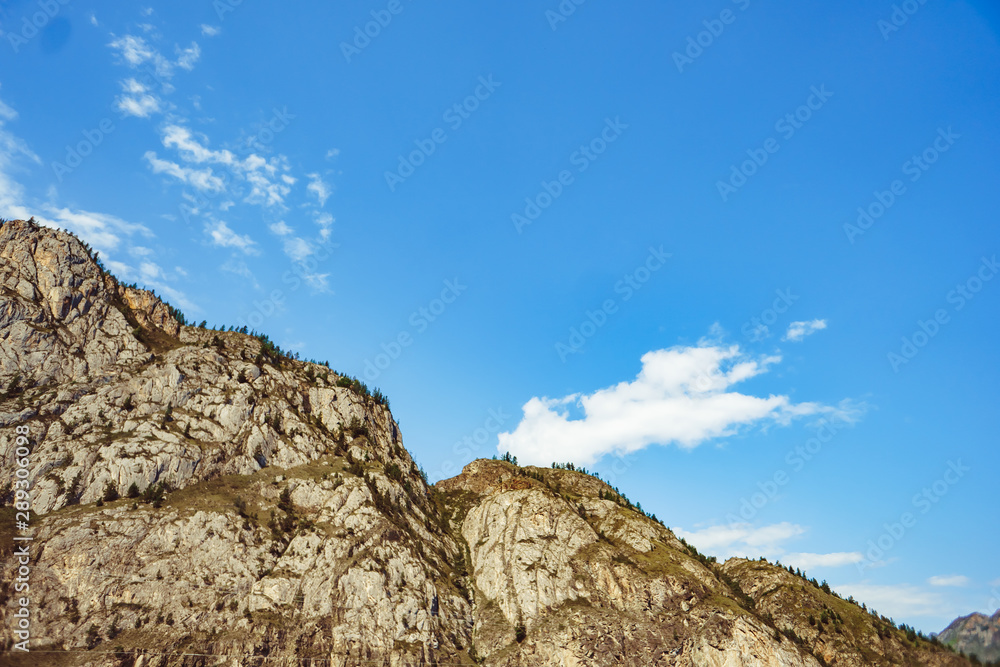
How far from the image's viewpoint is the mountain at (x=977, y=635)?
6177 centimetres

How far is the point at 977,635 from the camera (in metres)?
66.9

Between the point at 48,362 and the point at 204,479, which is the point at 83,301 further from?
the point at 204,479

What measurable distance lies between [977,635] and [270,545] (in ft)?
328

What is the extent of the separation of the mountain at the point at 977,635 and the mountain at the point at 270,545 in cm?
1313

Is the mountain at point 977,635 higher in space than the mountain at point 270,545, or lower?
lower

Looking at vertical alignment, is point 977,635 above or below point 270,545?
below

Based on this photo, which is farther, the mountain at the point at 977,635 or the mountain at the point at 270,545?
the mountain at the point at 270,545

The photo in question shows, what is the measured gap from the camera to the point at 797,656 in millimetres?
90688

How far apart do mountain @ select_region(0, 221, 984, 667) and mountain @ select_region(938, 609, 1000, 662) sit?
13.1 metres

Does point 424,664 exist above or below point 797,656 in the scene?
above

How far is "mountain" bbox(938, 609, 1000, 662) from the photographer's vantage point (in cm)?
6177

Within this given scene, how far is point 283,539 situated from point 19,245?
7954 cm

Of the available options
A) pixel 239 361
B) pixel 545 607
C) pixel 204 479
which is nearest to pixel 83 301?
pixel 239 361

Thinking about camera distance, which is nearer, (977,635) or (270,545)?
(977,635)
